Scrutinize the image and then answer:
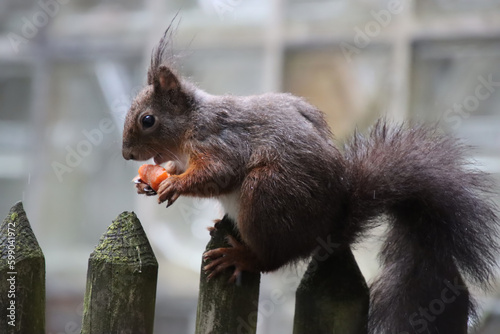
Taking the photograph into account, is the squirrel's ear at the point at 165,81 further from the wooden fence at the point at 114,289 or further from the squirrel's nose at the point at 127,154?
the wooden fence at the point at 114,289

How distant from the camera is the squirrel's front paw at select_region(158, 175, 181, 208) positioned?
3.71ft

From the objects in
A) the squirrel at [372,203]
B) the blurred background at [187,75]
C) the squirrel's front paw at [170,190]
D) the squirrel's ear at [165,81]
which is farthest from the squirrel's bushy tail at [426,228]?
the blurred background at [187,75]

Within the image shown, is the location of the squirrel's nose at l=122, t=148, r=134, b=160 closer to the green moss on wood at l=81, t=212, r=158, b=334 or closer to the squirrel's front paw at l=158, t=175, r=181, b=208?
the squirrel's front paw at l=158, t=175, r=181, b=208

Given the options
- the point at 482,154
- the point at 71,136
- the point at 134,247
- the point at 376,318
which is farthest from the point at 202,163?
the point at 71,136

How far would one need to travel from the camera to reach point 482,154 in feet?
9.37

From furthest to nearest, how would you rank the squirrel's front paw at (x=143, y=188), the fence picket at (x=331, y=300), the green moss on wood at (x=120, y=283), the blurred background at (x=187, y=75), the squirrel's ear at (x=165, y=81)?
the blurred background at (x=187, y=75) → the squirrel's ear at (x=165, y=81) → the squirrel's front paw at (x=143, y=188) → the fence picket at (x=331, y=300) → the green moss on wood at (x=120, y=283)

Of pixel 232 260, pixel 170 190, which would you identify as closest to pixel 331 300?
pixel 232 260

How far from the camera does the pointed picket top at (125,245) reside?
0.96 metres

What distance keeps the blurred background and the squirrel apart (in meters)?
1.42

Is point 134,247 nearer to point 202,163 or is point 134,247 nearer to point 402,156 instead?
point 202,163

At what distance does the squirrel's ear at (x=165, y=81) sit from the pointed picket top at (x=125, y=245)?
1.36 feet

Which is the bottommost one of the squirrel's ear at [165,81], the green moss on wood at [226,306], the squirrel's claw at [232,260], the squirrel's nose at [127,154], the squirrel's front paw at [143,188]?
the green moss on wood at [226,306]

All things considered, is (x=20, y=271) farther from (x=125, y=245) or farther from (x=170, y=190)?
(x=170, y=190)

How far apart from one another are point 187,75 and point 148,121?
168 cm
